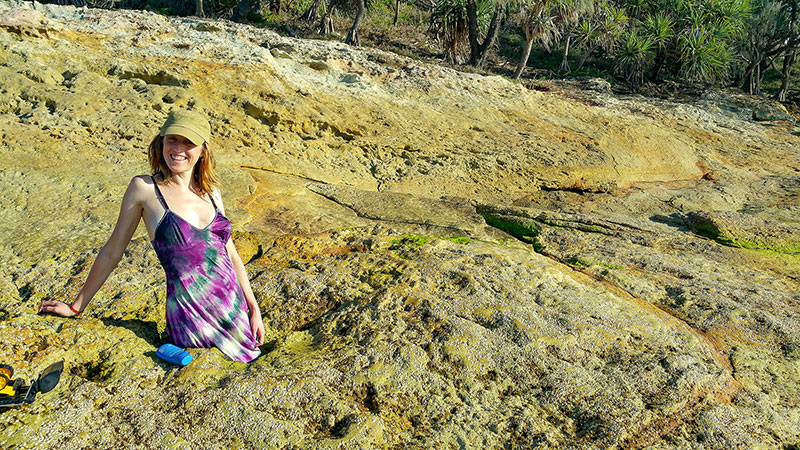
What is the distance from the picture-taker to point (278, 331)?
9.36 feet

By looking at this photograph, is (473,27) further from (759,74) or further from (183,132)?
(183,132)

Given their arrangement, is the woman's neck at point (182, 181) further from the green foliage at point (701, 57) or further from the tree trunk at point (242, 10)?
the tree trunk at point (242, 10)

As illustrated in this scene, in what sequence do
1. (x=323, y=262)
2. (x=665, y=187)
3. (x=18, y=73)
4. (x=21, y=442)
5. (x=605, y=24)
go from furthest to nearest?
1. (x=605, y=24)
2. (x=665, y=187)
3. (x=18, y=73)
4. (x=323, y=262)
5. (x=21, y=442)

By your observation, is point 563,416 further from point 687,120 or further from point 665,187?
point 687,120

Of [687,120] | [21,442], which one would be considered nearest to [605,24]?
[687,120]

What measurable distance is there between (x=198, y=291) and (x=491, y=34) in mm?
14124

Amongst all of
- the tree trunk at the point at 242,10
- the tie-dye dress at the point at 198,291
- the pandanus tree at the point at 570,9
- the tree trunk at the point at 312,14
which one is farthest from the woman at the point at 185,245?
the tree trunk at the point at 312,14

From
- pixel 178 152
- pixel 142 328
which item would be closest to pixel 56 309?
pixel 142 328

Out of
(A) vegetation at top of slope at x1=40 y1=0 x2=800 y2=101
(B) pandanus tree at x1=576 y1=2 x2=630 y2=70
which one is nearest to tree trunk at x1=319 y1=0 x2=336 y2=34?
(A) vegetation at top of slope at x1=40 y1=0 x2=800 y2=101

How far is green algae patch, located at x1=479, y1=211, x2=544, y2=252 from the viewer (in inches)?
179

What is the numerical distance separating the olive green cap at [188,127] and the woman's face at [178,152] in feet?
0.14

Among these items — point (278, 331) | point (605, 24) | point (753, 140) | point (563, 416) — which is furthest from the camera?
point (605, 24)

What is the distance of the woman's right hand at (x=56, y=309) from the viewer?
2545 millimetres

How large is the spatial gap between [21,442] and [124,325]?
77 cm
